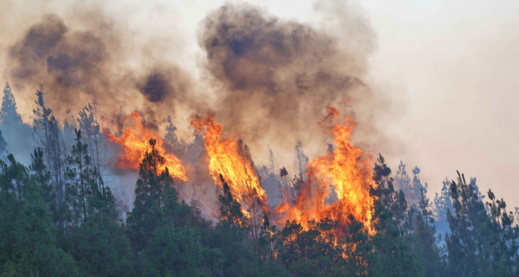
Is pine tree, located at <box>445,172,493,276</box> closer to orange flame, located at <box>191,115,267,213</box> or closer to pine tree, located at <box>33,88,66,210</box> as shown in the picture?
orange flame, located at <box>191,115,267,213</box>

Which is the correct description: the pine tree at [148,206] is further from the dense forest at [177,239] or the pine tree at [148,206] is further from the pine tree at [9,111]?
the pine tree at [9,111]

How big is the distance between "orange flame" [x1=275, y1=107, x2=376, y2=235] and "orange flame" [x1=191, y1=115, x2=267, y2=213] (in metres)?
9.56

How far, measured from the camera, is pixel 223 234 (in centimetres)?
6675

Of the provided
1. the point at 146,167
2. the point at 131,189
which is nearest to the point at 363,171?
the point at 146,167

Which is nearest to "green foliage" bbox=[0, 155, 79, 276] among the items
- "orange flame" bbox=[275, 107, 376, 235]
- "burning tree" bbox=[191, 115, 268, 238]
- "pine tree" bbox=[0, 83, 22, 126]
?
"burning tree" bbox=[191, 115, 268, 238]

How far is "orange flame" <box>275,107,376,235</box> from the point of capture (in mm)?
81875

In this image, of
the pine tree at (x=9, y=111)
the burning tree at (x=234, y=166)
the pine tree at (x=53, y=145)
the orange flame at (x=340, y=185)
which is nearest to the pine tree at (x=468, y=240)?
the orange flame at (x=340, y=185)

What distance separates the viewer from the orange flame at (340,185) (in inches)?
3223

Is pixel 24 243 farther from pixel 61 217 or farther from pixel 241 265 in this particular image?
pixel 241 265

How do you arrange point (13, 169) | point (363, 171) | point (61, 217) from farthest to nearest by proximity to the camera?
point (363, 171), point (61, 217), point (13, 169)

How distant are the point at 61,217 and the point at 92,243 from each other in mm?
12255

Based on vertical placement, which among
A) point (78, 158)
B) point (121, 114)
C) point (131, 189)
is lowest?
point (78, 158)

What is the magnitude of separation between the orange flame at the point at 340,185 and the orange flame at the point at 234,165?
31.4ft

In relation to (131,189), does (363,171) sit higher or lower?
lower
